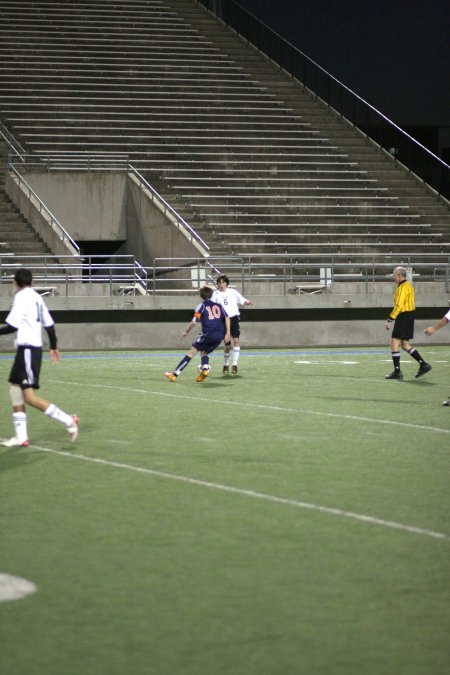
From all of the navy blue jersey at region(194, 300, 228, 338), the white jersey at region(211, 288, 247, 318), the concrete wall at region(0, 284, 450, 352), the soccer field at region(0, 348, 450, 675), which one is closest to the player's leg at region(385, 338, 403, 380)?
the navy blue jersey at region(194, 300, 228, 338)

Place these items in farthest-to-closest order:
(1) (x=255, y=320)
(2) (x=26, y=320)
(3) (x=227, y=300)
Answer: (1) (x=255, y=320)
(3) (x=227, y=300)
(2) (x=26, y=320)

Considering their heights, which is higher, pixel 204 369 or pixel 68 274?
pixel 68 274

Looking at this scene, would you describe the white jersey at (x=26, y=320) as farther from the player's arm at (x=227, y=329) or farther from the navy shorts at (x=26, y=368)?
the player's arm at (x=227, y=329)

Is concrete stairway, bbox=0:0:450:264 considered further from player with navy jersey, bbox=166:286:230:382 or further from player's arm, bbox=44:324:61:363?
player's arm, bbox=44:324:61:363

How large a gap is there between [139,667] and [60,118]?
36.2 metres

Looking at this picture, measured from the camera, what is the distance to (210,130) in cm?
3959

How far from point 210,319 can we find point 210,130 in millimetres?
22736

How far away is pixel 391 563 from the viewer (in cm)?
621

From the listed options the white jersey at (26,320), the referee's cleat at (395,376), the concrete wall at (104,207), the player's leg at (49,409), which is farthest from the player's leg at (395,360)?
the concrete wall at (104,207)

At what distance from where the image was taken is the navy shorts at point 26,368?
33.8ft

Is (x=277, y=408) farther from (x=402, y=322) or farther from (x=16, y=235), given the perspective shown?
(x=16, y=235)

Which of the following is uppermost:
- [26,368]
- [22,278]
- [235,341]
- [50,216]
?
[50,216]

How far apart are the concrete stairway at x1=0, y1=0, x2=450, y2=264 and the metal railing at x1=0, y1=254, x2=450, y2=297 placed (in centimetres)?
90

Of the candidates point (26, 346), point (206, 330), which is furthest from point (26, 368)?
point (206, 330)
